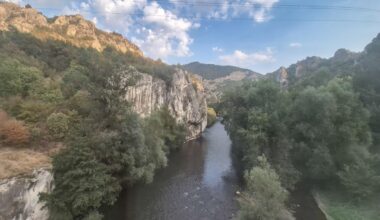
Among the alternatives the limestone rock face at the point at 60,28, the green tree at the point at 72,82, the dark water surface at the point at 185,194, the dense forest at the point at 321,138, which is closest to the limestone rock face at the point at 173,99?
the green tree at the point at 72,82

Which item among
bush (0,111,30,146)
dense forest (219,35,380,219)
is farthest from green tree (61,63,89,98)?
dense forest (219,35,380,219)

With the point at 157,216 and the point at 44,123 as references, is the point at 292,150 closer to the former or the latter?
the point at 157,216

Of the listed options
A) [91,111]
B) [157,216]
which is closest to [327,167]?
[157,216]

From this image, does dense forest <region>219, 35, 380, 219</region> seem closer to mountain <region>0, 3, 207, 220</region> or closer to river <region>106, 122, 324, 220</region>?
river <region>106, 122, 324, 220</region>

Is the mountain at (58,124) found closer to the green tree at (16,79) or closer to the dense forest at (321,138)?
the green tree at (16,79)

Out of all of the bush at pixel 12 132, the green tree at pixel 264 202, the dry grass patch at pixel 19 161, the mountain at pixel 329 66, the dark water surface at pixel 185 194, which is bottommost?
the dark water surface at pixel 185 194

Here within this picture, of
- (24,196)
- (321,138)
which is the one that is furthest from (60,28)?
(321,138)
